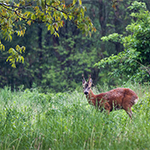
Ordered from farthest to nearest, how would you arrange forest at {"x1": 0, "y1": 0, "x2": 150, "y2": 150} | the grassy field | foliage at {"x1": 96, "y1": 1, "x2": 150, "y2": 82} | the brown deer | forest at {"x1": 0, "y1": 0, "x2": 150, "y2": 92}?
1. forest at {"x1": 0, "y1": 0, "x2": 150, "y2": 92}
2. foliage at {"x1": 96, "y1": 1, "x2": 150, "y2": 82}
3. the brown deer
4. forest at {"x1": 0, "y1": 0, "x2": 150, "y2": 150}
5. the grassy field

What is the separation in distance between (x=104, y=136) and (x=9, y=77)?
16.3 metres

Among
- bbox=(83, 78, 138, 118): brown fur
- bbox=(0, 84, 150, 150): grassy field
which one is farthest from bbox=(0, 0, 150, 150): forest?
bbox=(83, 78, 138, 118): brown fur

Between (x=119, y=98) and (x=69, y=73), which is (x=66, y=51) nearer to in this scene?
(x=69, y=73)

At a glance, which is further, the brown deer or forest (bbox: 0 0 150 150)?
the brown deer

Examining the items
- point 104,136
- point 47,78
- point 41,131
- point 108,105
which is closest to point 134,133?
point 104,136

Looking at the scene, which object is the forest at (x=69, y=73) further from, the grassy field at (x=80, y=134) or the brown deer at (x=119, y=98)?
the brown deer at (x=119, y=98)

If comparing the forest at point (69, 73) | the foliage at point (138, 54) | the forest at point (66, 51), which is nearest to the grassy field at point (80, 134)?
the forest at point (69, 73)

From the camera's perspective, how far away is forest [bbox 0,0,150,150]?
13.4 feet

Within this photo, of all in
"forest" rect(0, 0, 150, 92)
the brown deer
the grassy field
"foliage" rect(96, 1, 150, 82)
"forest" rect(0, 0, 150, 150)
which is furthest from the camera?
"forest" rect(0, 0, 150, 92)

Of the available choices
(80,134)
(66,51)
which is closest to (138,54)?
(80,134)

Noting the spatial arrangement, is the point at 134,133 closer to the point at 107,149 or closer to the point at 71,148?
the point at 107,149

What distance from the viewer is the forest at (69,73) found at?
407cm

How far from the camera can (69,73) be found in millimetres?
19172

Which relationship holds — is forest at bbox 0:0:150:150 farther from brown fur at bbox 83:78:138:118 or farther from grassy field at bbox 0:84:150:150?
brown fur at bbox 83:78:138:118
